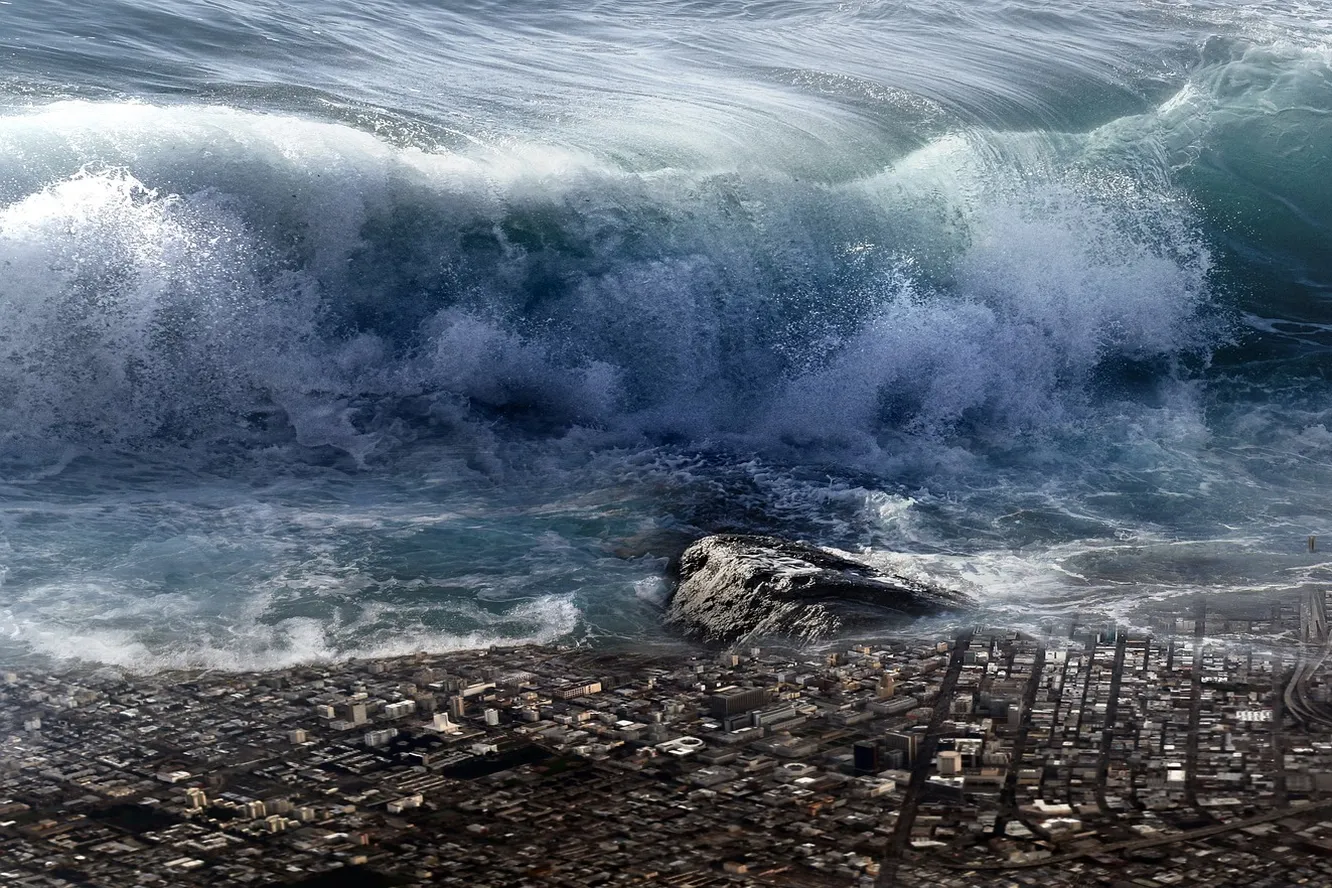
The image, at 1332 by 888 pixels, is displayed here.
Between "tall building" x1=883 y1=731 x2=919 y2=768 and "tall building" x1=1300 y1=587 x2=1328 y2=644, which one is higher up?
"tall building" x1=1300 y1=587 x2=1328 y2=644

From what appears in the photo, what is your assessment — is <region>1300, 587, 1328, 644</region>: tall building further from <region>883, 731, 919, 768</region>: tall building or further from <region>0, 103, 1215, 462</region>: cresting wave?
<region>0, 103, 1215, 462</region>: cresting wave

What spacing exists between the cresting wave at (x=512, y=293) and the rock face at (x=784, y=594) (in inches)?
227

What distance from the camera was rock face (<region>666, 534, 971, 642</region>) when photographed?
2386cm

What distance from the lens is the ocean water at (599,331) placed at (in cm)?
2612

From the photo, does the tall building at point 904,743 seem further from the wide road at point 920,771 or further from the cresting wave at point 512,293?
the cresting wave at point 512,293

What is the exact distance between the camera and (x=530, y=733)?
21.0 metres

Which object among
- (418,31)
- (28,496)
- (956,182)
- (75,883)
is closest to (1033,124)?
(956,182)

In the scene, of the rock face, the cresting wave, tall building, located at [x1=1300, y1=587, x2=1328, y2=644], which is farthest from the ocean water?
the rock face

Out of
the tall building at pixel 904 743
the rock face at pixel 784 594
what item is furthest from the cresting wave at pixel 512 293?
the tall building at pixel 904 743

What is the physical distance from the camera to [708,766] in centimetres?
1997

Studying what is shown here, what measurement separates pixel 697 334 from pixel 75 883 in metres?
16.8

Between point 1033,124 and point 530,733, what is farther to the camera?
point 1033,124

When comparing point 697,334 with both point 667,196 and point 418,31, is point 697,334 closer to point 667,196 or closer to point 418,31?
point 667,196

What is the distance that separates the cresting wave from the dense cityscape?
8.56 m
